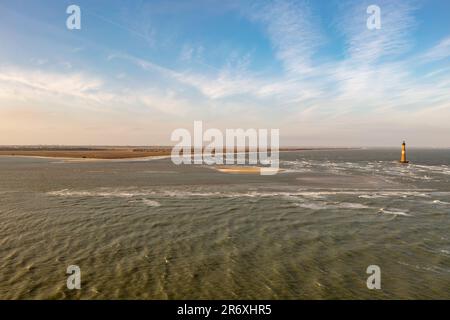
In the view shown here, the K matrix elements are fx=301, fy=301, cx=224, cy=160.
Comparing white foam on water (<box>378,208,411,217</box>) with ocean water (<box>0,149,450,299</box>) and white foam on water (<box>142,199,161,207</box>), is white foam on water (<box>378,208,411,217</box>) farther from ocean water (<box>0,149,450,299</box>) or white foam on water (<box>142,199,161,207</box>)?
white foam on water (<box>142,199,161,207</box>)

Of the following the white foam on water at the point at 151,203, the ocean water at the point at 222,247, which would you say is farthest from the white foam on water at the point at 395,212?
the white foam on water at the point at 151,203

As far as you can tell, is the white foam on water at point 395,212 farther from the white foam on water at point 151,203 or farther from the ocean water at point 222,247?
the white foam on water at point 151,203

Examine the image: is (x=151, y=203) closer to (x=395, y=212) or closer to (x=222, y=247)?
(x=222, y=247)

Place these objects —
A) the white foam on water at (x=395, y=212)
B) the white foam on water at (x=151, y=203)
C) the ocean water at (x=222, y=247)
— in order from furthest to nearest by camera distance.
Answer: the white foam on water at (x=151, y=203), the white foam on water at (x=395, y=212), the ocean water at (x=222, y=247)

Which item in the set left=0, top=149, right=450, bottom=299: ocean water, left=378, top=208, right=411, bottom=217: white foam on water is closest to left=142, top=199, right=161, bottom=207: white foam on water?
left=0, top=149, right=450, bottom=299: ocean water

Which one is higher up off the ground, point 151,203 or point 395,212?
point 151,203

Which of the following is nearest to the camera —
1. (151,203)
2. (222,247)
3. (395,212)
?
(222,247)

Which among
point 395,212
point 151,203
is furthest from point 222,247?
point 395,212

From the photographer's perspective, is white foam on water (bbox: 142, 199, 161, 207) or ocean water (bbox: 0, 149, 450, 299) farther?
white foam on water (bbox: 142, 199, 161, 207)
